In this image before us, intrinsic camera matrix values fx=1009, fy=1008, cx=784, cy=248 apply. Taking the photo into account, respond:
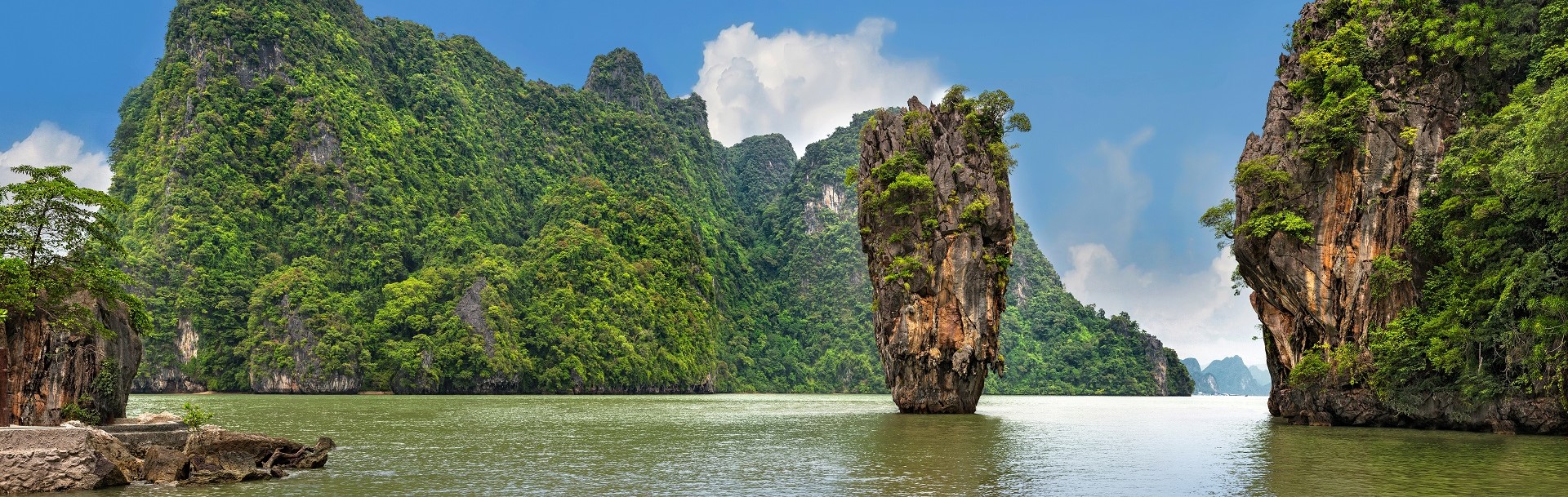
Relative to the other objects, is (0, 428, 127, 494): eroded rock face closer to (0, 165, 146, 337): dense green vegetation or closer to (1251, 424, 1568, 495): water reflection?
(0, 165, 146, 337): dense green vegetation

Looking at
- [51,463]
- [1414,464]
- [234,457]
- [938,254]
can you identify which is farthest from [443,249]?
[1414,464]

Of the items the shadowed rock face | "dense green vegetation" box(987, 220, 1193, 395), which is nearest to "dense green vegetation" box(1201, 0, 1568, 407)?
the shadowed rock face

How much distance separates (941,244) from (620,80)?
5543 inches

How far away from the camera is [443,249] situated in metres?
119

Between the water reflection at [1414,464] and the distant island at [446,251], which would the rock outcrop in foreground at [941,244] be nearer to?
the distant island at [446,251]

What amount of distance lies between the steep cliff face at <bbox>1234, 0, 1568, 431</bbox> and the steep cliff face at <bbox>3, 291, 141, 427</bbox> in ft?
121

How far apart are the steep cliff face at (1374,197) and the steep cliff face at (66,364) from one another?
37.0 meters

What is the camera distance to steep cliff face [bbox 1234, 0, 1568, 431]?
33219 millimetres

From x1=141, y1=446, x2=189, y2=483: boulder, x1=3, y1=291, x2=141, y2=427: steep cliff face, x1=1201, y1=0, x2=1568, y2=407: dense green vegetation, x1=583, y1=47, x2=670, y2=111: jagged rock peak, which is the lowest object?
x1=141, y1=446, x2=189, y2=483: boulder

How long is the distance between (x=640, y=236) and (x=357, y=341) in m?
38.7

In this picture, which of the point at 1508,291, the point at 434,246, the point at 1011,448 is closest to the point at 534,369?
the point at 434,246

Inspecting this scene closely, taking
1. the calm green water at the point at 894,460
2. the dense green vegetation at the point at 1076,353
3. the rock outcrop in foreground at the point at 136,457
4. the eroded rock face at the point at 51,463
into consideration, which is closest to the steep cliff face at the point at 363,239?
the dense green vegetation at the point at 1076,353

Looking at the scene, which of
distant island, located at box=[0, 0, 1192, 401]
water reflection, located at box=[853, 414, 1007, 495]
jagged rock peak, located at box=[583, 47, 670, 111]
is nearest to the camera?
water reflection, located at box=[853, 414, 1007, 495]

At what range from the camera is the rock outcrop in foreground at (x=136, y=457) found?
17.8 m
